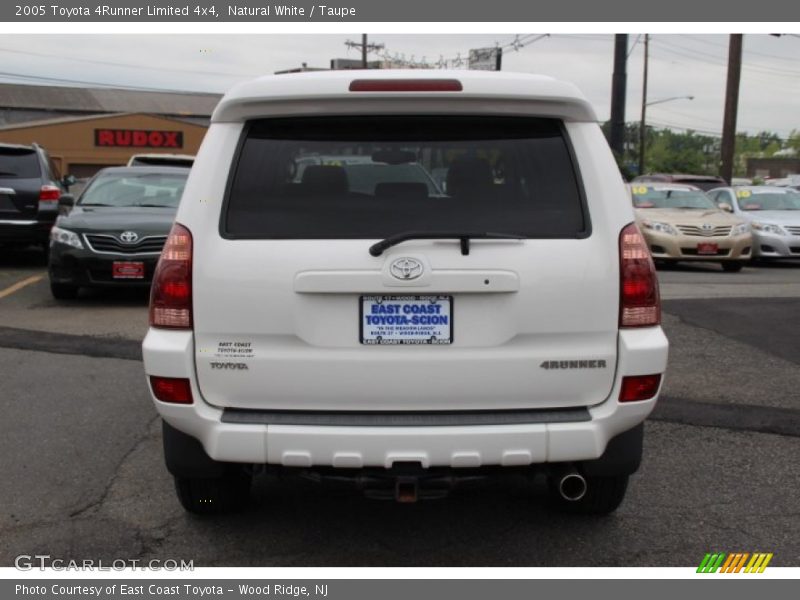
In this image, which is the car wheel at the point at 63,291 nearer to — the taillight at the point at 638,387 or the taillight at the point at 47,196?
the taillight at the point at 47,196

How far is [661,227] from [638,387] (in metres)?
12.0

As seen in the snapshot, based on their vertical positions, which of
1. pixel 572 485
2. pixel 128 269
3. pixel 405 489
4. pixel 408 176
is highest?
pixel 408 176

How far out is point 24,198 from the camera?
12.8 m

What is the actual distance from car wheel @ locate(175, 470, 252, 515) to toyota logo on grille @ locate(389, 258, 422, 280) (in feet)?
3.99

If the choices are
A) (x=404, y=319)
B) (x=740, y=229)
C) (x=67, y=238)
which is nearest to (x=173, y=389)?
(x=404, y=319)

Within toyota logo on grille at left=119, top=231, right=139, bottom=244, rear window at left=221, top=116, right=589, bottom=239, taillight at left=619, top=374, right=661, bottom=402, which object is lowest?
toyota logo on grille at left=119, top=231, right=139, bottom=244

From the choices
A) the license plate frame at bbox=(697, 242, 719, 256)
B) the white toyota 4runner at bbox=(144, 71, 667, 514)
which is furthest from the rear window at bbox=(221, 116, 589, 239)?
the license plate frame at bbox=(697, 242, 719, 256)

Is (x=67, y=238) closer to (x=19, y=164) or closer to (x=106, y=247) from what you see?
(x=106, y=247)

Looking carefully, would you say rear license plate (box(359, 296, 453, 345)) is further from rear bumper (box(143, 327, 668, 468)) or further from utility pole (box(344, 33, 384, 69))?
utility pole (box(344, 33, 384, 69))

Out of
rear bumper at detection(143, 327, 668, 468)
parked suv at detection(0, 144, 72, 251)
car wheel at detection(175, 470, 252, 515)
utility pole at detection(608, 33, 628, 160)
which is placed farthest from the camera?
utility pole at detection(608, 33, 628, 160)

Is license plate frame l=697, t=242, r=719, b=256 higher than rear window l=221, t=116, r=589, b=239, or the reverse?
rear window l=221, t=116, r=589, b=239

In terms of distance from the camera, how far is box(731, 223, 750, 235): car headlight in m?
14.6

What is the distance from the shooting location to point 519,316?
326cm

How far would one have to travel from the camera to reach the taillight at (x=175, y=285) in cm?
332
